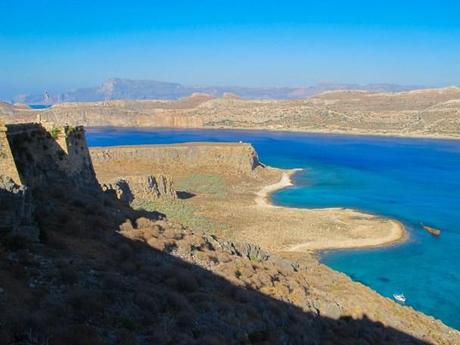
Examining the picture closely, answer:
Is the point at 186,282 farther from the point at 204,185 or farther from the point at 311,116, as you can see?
the point at 311,116

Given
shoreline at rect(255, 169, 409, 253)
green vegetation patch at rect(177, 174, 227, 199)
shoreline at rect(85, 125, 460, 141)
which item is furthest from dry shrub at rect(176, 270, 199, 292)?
shoreline at rect(85, 125, 460, 141)

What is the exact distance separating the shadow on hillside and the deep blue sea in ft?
52.9

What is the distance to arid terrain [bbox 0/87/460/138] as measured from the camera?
158 meters

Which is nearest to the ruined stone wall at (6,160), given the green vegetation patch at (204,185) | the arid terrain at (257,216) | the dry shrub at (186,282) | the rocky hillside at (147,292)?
the rocky hillside at (147,292)

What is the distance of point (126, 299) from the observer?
40.3ft

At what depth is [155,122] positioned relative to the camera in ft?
605

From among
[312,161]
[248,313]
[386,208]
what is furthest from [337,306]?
[312,161]

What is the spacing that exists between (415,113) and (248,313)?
16461 cm

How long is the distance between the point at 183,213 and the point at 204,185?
1636 centimetres

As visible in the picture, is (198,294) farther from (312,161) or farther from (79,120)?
(79,120)

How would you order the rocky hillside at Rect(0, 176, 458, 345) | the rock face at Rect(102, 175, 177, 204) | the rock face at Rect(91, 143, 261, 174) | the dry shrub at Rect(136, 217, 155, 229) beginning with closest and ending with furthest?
the rocky hillside at Rect(0, 176, 458, 345), the dry shrub at Rect(136, 217, 155, 229), the rock face at Rect(102, 175, 177, 204), the rock face at Rect(91, 143, 261, 174)

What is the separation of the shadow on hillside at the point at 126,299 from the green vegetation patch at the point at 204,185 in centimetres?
4285

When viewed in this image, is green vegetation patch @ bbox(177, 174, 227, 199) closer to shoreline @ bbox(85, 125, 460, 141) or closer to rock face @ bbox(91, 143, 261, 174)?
rock face @ bbox(91, 143, 261, 174)

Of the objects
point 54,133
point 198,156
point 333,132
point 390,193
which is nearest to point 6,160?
point 54,133
